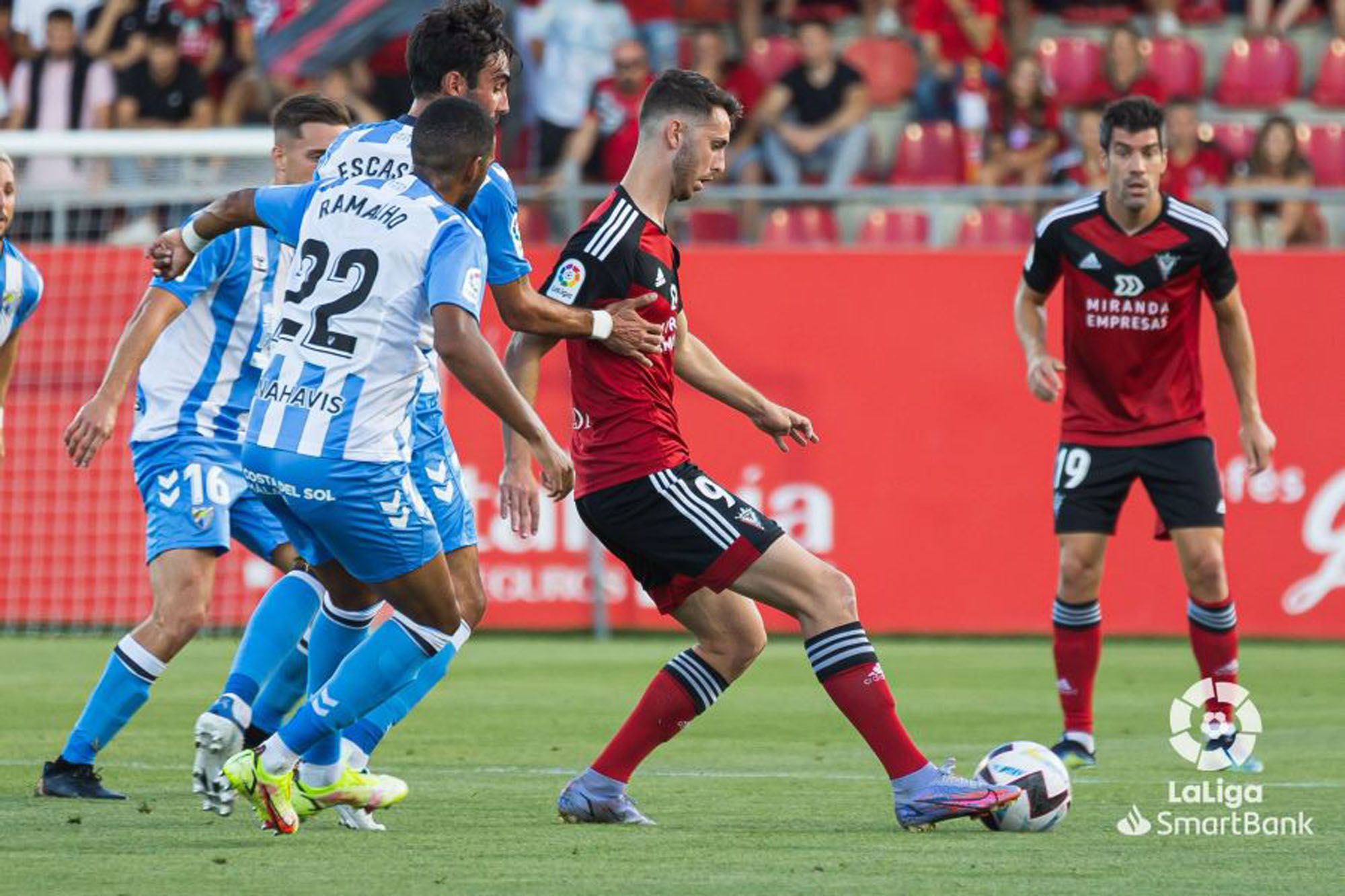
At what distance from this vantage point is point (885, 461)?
14945 millimetres

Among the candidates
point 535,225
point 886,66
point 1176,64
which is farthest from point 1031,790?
point 1176,64

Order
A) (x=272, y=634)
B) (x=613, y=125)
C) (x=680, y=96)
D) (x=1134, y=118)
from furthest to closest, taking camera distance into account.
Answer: (x=613, y=125) → (x=1134, y=118) → (x=272, y=634) → (x=680, y=96)

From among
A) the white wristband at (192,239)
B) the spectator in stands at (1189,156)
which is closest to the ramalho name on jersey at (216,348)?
the white wristband at (192,239)

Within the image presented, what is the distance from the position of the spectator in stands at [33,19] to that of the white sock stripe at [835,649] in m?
12.9

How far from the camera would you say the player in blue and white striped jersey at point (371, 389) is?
6.35 metres

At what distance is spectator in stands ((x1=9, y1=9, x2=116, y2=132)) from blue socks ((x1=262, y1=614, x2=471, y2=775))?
38.5ft

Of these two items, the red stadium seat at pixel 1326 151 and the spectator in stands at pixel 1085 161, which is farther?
the red stadium seat at pixel 1326 151

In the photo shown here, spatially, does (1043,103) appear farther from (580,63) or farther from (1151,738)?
(1151,738)

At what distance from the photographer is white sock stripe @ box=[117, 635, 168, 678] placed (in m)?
7.81

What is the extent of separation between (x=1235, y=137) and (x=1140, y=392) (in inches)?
337

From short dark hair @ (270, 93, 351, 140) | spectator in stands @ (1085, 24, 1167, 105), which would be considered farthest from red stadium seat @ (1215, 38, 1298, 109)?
short dark hair @ (270, 93, 351, 140)

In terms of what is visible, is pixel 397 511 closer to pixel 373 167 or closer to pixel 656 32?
pixel 373 167

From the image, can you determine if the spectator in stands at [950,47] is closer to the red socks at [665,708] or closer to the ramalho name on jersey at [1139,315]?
the ramalho name on jersey at [1139,315]

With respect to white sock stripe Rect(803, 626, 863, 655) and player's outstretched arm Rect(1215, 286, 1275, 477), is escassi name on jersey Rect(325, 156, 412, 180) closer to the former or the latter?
white sock stripe Rect(803, 626, 863, 655)
